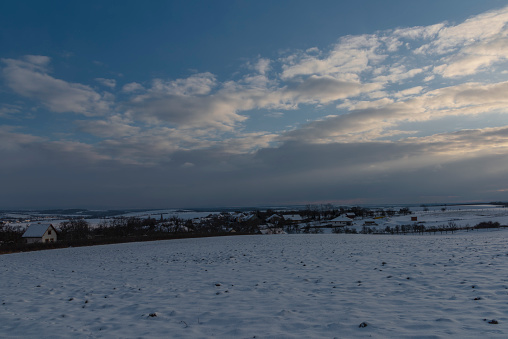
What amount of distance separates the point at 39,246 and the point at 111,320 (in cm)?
3490

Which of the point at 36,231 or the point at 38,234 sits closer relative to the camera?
the point at 38,234

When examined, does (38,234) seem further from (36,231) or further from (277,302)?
(277,302)

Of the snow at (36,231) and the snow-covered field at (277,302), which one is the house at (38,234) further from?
the snow-covered field at (277,302)

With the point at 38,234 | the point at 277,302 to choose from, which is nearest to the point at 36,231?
the point at 38,234

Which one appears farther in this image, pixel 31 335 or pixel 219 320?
pixel 219 320

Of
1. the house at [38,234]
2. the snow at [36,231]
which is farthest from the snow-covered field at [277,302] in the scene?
the snow at [36,231]

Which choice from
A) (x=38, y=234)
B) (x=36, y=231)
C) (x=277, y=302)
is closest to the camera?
(x=277, y=302)

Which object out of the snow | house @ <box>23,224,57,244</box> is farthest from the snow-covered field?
the snow

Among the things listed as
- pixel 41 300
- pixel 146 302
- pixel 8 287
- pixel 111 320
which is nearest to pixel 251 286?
pixel 146 302

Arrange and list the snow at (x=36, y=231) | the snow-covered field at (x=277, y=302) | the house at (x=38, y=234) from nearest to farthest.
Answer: the snow-covered field at (x=277, y=302) → the house at (x=38, y=234) → the snow at (x=36, y=231)

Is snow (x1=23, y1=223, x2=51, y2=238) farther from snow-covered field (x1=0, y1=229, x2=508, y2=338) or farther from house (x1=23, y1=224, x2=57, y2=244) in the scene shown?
snow-covered field (x1=0, y1=229, x2=508, y2=338)

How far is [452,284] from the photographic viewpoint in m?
8.49

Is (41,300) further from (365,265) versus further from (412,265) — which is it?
(412,265)

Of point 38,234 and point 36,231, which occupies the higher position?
point 36,231
